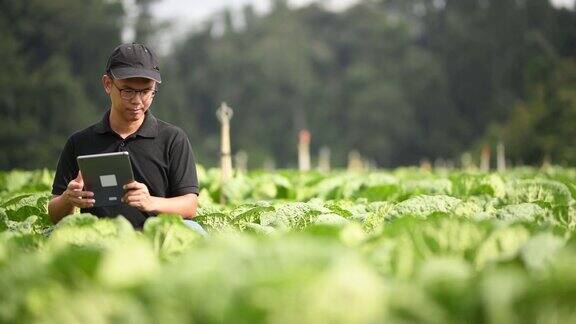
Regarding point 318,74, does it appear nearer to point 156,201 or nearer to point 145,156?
point 145,156

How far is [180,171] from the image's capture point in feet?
15.0

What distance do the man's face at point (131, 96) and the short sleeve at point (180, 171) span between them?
9.7 inches

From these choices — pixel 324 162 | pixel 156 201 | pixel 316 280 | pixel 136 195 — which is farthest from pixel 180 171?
pixel 324 162

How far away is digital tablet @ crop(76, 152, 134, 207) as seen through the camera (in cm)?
401

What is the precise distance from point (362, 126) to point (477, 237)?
63.3 m

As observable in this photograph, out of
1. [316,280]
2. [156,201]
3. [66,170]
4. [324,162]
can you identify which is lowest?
[324,162]

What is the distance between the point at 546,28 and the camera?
57438 mm

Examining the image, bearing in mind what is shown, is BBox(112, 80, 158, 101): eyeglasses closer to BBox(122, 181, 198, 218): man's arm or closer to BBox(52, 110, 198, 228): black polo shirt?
BBox(52, 110, 198, 228): black polo shirt

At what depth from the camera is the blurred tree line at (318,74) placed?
164 feet

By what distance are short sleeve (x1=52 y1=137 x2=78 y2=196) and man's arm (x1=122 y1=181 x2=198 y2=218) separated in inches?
18.9

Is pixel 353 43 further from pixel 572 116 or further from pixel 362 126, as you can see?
pixel 572 116

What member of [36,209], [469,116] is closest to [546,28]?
[469,116]

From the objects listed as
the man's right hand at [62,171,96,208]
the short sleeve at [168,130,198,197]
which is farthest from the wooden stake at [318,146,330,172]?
the man's right hand at [62,171,96,208]

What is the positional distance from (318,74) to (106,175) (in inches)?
2820
